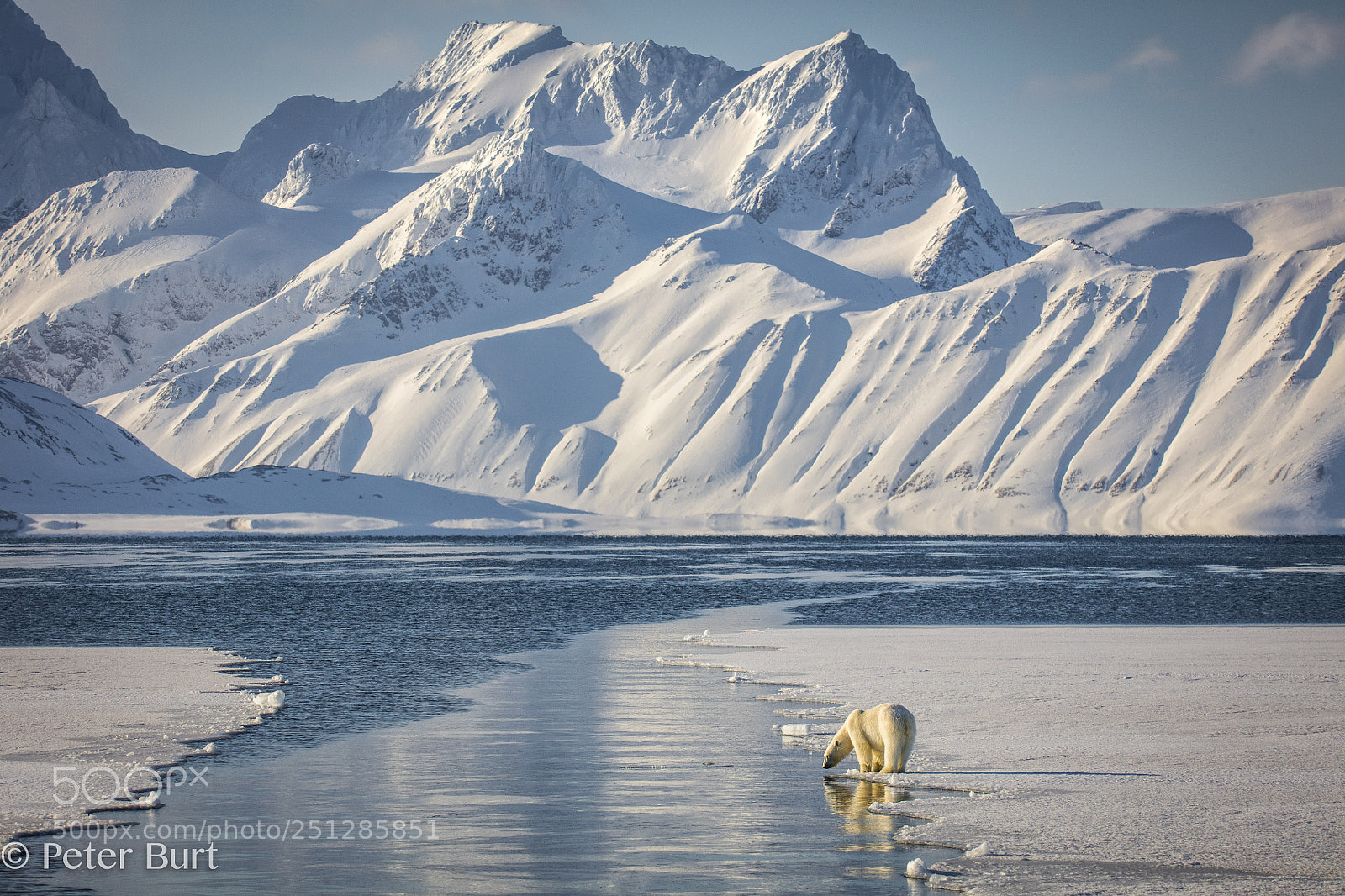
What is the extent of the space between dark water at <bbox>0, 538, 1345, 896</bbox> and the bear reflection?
0.05 metres

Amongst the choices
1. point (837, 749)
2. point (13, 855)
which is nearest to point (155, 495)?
point (13, 855)

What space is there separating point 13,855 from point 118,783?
3.40 metres

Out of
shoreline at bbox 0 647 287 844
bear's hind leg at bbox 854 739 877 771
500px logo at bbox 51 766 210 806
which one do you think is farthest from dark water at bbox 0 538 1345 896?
shoreline at bbox 0 647 287 844

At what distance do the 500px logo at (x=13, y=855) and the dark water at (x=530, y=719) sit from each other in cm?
36

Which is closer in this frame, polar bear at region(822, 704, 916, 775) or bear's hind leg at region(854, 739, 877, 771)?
polar bear at region(822, 704, 916, 775)

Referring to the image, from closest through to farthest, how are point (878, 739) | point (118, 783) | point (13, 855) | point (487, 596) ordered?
1. point (13, 855)
2. point (118, 783)
3. point (878, 739)
4. point (487, 596)

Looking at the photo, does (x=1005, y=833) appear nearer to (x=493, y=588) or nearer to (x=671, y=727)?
(x=671, y=727)

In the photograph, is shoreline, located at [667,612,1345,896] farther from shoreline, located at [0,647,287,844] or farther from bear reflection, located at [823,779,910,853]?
shoreline, located at [0,647,287,844]

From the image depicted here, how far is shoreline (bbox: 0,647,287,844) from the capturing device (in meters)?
16.4

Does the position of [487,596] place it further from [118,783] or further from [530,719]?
[118,783]

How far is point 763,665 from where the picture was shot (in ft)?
103

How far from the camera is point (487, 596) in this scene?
62312 mm

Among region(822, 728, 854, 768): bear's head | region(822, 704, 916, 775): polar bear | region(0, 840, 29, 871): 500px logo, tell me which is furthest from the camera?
region(822, 728, 854, 768): bear's head

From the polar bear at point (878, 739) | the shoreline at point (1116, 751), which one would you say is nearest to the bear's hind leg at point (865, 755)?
the polar bear at point (878, 739)
